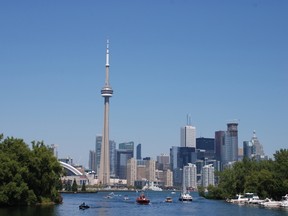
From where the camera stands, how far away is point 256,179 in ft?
385

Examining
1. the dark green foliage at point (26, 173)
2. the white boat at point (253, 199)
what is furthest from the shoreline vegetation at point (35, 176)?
the white boat at point (253, 199)

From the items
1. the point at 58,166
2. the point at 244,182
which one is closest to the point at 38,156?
the point at 58,166

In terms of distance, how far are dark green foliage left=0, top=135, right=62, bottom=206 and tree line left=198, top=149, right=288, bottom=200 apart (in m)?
44.3

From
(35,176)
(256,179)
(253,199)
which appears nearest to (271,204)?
(253,199)

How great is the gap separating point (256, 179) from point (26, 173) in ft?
178

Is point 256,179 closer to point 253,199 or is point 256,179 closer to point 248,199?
point 248,199

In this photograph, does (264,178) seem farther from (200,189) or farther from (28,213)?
(200,189)

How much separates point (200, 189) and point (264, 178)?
69737mm

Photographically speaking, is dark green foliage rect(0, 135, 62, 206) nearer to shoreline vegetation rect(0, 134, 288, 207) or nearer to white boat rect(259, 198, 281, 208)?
shoreline vegetation rect(0, 134, 288, 207)

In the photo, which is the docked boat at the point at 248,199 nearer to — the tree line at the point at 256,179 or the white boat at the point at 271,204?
the tree line at the point at 256,179

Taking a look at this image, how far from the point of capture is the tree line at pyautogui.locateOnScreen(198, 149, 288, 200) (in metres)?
110

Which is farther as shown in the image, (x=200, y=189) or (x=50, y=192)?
(x=200, y=189)

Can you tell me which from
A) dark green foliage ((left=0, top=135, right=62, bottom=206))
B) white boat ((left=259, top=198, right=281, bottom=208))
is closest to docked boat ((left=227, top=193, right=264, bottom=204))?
white boat ((left=259, top=198, right=281, bottom=208))

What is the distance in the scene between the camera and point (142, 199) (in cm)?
12231
